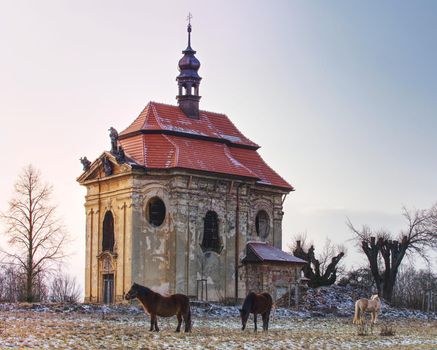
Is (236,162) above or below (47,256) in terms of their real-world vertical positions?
above

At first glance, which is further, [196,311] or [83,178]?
[83,178]

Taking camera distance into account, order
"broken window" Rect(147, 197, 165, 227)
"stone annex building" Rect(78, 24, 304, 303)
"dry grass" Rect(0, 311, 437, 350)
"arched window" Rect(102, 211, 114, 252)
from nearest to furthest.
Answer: "dry grass" Rect(0, 311, 437, 350) < "stone annex building" Rect(78, 24, 304, 303) < "broken window" Rect(147, 197, 165, 227) < "arched window" Rect(102, 211, 114, 252)

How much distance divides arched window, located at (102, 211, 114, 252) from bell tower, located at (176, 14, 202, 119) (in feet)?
26.4

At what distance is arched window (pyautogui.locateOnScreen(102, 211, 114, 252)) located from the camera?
4538 centimetres

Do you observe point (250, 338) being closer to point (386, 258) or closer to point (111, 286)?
point (111, 286)

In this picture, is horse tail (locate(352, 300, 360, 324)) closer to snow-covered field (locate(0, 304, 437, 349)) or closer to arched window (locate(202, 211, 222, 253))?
snow-covered field (locate(0, 304, 437, 349))

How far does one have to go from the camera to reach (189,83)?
50.4 metres

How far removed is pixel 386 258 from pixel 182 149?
628 inches

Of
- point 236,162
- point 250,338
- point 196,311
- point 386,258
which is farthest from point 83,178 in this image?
point 250,338

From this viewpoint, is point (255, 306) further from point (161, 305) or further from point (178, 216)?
point (178, 216)

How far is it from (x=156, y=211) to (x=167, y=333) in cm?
1997

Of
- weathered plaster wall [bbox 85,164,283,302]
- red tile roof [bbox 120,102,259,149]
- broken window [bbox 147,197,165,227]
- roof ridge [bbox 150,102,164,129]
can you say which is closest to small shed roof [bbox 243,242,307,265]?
weathered plaster wall [bbox 85,164,283,302]

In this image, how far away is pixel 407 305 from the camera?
177 ft

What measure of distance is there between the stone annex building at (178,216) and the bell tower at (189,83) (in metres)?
0.32
